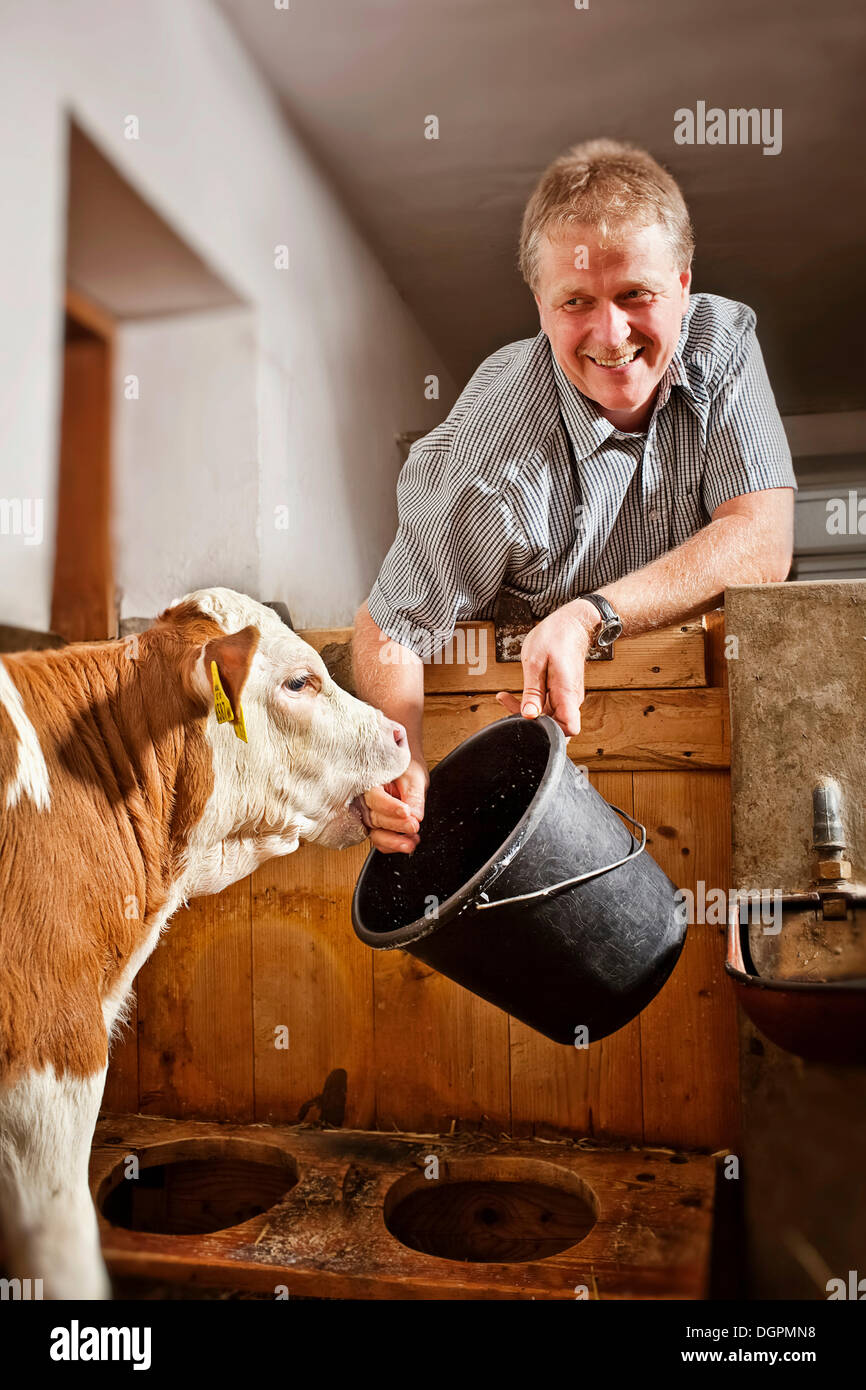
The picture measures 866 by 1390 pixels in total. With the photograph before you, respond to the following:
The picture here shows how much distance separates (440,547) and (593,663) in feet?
0.76

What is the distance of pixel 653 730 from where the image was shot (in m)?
1.15

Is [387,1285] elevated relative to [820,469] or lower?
lower

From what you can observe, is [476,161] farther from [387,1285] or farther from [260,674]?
[387,1285]

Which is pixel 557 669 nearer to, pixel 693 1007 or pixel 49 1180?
pixel 693 1007

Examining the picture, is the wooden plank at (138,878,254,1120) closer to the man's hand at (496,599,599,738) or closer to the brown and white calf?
the brown and white calf

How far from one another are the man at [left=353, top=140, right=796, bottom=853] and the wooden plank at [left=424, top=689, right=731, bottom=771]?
0.37ft

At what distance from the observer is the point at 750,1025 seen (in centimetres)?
103

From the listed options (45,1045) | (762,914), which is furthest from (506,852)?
(45,1045)

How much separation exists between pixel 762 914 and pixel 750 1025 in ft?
0.49

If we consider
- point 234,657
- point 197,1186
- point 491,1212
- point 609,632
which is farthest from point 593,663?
point 197,1186

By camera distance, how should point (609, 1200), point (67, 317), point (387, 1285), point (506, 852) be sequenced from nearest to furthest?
point (506, 852) → point (387, 1285) → point (609, 1200) → point (67, 317)

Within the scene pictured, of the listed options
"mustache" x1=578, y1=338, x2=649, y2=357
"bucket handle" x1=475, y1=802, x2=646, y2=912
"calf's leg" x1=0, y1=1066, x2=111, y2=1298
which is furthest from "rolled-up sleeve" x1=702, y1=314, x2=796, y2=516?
"calf's leg" x1=0, y1=1066, x2=111, y2=1298

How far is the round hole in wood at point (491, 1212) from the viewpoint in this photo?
3.72ft

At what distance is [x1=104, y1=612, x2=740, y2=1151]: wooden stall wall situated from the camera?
1141mm
